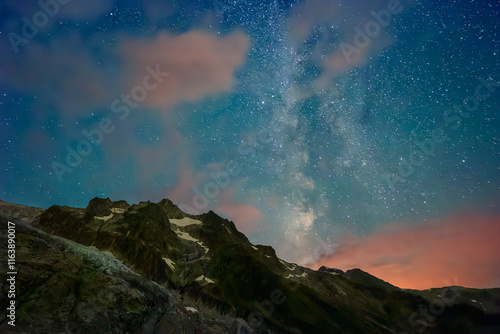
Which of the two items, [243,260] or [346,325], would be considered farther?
[243,260]

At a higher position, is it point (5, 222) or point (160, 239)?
point (160, 239)

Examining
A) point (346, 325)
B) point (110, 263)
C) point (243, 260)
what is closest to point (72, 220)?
point (243, 260)

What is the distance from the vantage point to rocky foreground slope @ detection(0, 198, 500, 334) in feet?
147

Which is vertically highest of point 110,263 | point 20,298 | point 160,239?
point 160,239

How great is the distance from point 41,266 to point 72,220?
126177mm

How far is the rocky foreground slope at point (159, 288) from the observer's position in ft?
147

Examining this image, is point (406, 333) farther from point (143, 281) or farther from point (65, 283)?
point (65, 283)

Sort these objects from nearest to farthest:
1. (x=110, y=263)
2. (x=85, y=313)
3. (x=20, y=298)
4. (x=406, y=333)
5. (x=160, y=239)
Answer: (x=20, y=298), (x=85, y=313), (x=110, y=263), (x=160, y=239), (x=406, y=333)

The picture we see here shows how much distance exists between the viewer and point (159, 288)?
6675 cm

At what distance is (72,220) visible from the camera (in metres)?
155

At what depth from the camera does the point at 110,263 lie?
204 ft

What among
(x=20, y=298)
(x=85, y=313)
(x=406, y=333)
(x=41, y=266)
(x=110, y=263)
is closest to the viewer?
(x=20, y=298)

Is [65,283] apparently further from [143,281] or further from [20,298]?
[143,281]

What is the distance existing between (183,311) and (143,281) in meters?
14.0
